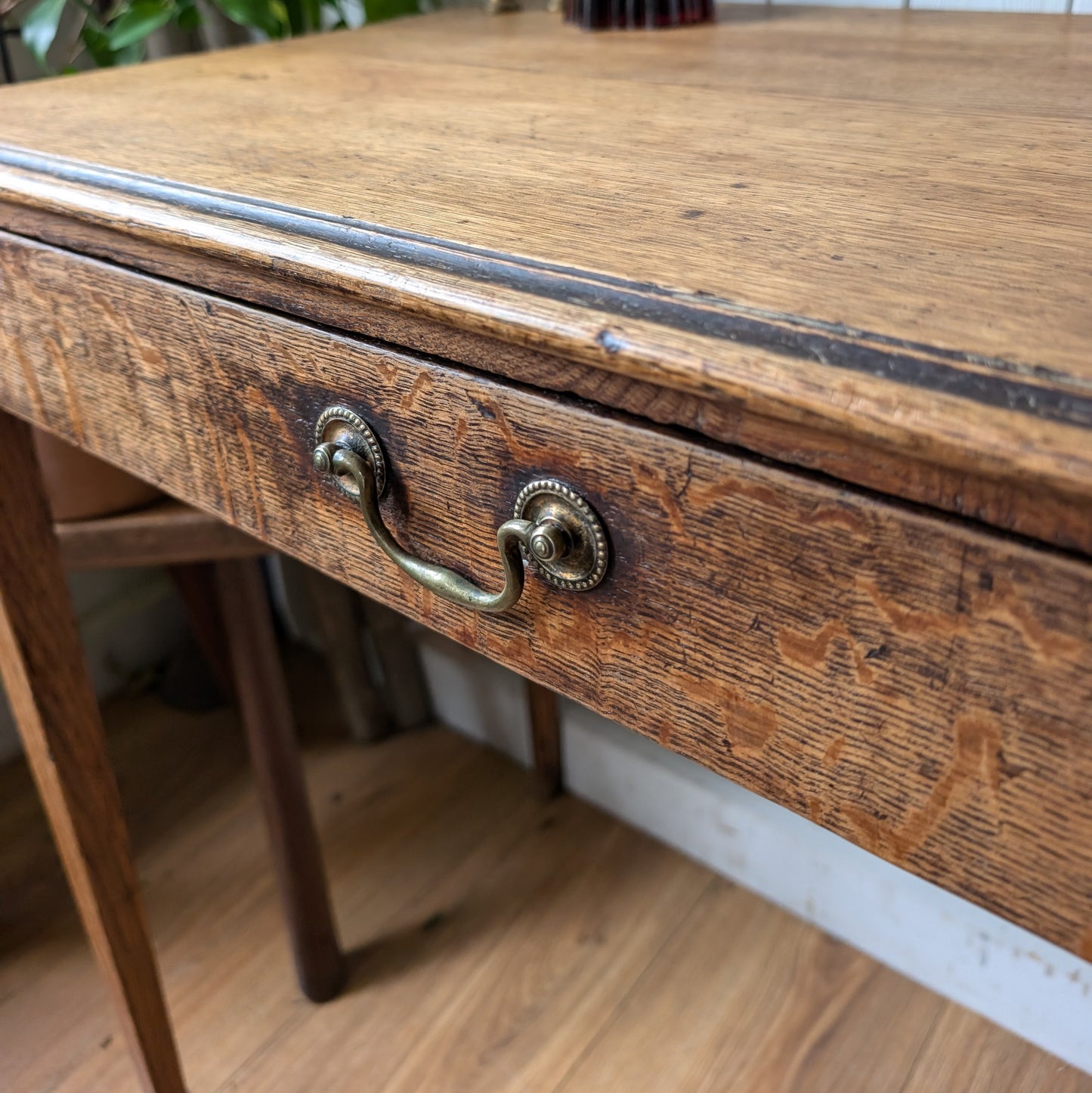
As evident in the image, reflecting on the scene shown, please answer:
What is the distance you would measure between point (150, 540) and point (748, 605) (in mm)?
545

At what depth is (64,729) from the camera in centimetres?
66

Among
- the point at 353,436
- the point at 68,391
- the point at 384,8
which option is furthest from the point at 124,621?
the point at 353,436

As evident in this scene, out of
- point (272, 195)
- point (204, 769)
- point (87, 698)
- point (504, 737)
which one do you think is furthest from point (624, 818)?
point (272, 195)

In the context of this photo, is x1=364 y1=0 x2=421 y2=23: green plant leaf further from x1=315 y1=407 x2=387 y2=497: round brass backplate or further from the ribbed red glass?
x1=315 y1=407 x2=387 y2=497: round brass backplate

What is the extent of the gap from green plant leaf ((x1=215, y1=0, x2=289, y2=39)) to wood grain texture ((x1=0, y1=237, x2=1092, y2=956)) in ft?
2.01

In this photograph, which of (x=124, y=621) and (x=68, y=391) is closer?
(x=68, y=391)

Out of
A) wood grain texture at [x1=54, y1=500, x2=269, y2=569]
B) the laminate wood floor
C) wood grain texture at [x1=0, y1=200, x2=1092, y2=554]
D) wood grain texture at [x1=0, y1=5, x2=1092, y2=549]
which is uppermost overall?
wood grain texture at [x1=0, y1=5, x2=1092, y2=549]

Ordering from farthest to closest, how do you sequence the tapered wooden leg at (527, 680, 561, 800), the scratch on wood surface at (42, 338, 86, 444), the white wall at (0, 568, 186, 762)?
1. the white wall at (0, 568, 186, 762)
2. the tapered wooden leg at (527, 680, 561, 800)
3. the scratch on wood surface at (42, 338, 86, 444)

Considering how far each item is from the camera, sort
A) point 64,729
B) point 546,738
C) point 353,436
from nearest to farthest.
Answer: point 353,436
point 64,729
point 546,738

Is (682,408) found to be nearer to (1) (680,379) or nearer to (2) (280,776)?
(1) (680,379)

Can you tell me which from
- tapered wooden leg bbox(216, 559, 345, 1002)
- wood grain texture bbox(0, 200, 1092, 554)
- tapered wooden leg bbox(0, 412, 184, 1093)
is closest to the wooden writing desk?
wood grain texture bbox(0, 200, 1092, 554)

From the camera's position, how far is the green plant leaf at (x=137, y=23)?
3.03 feet

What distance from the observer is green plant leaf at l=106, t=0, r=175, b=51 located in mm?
925

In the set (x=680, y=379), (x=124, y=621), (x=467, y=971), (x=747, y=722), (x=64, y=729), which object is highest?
(x=680, y=379)
